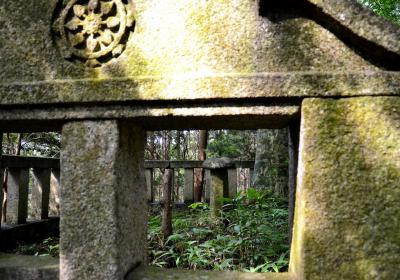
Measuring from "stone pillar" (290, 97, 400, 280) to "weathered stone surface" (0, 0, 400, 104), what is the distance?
0.41 ft

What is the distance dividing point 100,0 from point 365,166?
1.69 m

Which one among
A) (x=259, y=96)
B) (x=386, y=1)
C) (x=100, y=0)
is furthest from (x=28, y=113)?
(x=386, y=1)

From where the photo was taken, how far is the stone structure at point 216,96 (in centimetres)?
180

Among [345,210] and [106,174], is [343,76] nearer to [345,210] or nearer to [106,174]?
[345,210]

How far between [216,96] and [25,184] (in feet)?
10.4

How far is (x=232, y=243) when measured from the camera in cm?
338

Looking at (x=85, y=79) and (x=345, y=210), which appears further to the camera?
(x=85, y=79)

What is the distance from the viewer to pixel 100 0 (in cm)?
206

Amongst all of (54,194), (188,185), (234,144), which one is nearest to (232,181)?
(188,185)

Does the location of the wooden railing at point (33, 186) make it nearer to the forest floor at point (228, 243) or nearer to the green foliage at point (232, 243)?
the forest floor at point (228, 243)

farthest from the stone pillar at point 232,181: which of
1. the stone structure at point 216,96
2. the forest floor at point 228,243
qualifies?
the stone structure at point 216,96

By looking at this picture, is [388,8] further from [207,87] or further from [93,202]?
[93,202]

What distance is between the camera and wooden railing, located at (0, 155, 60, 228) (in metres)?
3.98

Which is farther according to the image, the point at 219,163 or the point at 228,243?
the point at 219,163
